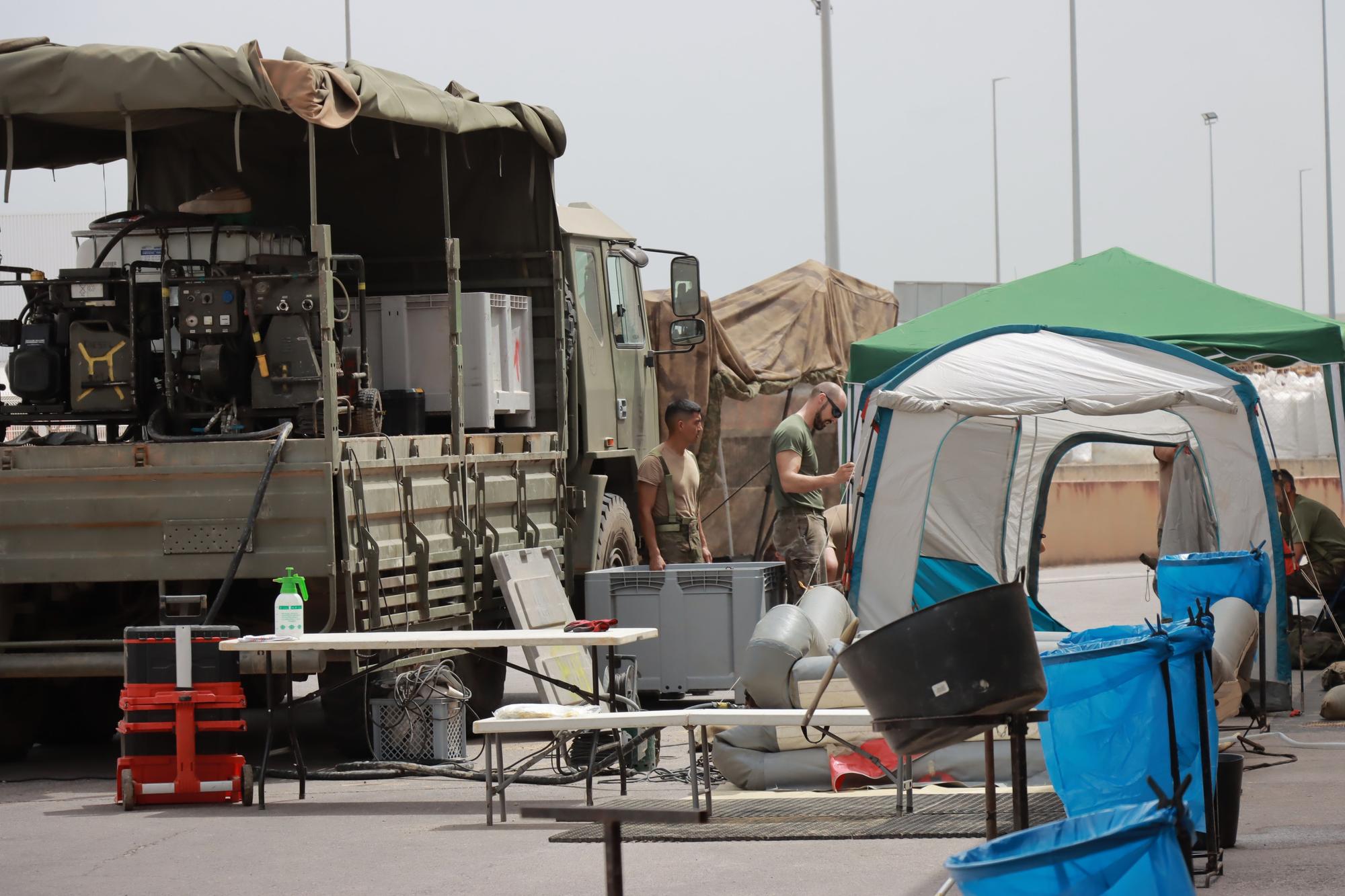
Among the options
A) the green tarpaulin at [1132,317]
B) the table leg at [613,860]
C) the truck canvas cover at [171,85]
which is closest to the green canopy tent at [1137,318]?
the green tarpaulin at [1132,317]

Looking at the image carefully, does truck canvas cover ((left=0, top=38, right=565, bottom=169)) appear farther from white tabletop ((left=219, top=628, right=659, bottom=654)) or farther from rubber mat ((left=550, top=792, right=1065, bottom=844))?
rubber mat ((left=550, top=792, right=1065, bottom=844))

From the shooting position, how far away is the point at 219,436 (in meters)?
8.88

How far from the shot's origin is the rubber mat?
22.2 ft

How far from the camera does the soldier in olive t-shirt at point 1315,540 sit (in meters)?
12.8

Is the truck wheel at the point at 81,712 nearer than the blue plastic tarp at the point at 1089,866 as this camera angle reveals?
No

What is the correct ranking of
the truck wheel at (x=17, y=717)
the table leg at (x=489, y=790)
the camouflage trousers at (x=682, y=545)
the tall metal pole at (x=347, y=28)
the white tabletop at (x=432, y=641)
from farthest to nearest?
1. the tall metal pole at (x=347, y=28)
2. the camouflage trousers at (x=682, y=545)
3. the truck wheel at (x=17, y=717)
4. the white tabletop at (x=432, y=641)
5. the table leg at (x=489, y=790)

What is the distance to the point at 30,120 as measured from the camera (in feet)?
31.4

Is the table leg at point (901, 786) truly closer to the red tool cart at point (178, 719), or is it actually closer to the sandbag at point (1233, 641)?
the sandbag at point (1233, 641)

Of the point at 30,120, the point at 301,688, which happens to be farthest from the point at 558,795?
the point at 301,688

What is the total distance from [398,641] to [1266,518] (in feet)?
18.1

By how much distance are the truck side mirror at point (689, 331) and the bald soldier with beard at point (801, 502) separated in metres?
1.27

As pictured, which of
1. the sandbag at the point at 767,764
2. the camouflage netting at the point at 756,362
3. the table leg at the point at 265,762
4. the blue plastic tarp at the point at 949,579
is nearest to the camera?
the table leg at the point at 265,762

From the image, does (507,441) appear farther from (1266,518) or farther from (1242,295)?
(1242,295)

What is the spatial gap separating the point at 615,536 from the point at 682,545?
1.61ft
